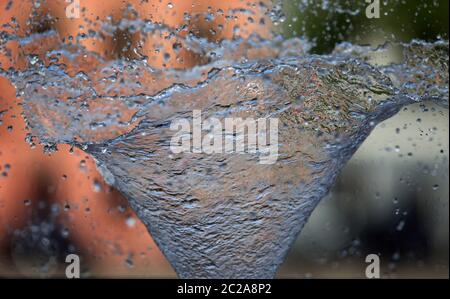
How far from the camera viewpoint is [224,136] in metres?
0.82

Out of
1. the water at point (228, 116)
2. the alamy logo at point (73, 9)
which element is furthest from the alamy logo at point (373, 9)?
the alamy logo at point (73, 9)

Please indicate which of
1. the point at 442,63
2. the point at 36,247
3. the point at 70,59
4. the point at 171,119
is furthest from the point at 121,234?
the point at 442,63

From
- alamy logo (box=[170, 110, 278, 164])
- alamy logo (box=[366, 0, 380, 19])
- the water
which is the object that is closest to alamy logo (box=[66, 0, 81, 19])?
the water

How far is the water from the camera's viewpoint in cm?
82

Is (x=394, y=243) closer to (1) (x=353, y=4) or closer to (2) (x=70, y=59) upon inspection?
(1) (x=353, y=4)

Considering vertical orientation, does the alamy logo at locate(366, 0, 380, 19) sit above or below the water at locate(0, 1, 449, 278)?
above

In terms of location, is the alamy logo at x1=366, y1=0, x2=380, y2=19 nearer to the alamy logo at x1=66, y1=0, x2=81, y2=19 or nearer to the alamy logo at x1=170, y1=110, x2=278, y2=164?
the alamy logo at x1=170, y1=110, x2=278, y2=164

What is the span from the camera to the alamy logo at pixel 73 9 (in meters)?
1.01

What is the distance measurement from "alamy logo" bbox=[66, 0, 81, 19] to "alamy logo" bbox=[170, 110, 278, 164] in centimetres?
34

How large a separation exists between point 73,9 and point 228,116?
0.40 m

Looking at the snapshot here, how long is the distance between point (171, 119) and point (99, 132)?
0.12 m

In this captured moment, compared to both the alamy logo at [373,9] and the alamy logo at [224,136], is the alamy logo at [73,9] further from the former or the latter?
the alamy logo at [373,9]

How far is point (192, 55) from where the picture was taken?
3.26 ft

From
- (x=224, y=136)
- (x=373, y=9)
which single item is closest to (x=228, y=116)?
(x=224, y=136)
